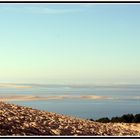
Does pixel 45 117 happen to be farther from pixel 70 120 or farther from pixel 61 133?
pixel 61 133

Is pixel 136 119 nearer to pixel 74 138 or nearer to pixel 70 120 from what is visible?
pixel 70 120

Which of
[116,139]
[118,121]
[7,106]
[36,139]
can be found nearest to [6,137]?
[36,139]

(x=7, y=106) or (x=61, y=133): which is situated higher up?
(x=7, y=106)

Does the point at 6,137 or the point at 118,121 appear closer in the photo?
the point at 6,137

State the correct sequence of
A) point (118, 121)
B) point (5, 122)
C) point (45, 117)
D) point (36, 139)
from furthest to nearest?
1. point (118, 121)
2. point (45, 117)
3. point (5, 122)
4. point (36, 139)

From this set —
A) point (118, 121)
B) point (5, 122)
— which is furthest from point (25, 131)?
point (118, 121)


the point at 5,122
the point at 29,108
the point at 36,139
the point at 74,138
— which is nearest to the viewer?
the point at 36,139
